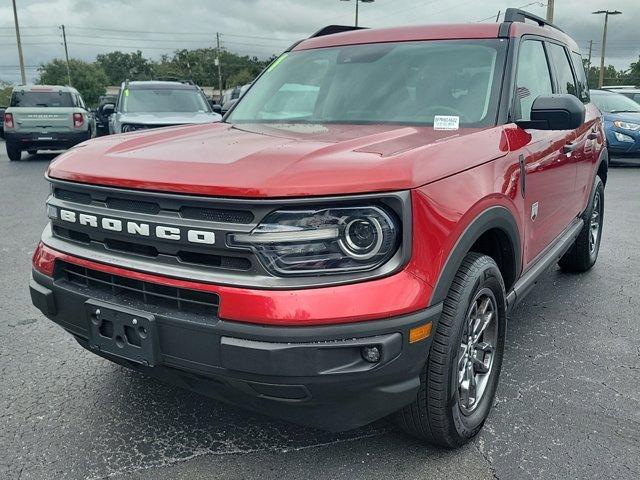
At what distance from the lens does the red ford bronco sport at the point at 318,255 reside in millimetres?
2035

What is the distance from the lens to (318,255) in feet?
6.78

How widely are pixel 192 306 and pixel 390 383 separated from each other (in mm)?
754

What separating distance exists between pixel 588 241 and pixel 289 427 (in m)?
3.39

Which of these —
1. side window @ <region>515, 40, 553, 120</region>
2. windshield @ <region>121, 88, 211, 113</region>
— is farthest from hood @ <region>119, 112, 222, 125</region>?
side window @ <region>515, 40, 553, 120</region>

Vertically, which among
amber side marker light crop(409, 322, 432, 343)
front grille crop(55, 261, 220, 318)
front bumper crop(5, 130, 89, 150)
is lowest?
front bumper crop(5, 130, 89, 150)

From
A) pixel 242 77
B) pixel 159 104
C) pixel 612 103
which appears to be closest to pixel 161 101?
pixel 159 104

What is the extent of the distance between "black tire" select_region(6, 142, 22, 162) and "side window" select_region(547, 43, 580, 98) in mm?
13541

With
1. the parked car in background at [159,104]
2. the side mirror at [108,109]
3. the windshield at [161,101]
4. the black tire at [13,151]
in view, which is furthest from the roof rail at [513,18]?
the black tire at [13,151]

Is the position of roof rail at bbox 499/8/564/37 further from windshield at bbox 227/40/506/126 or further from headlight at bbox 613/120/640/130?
headlight at bbox 613/120/640/130

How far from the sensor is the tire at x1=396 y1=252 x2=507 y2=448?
2.32 metres

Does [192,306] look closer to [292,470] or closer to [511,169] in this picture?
[292,470]

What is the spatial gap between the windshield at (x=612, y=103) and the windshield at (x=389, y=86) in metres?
11.0

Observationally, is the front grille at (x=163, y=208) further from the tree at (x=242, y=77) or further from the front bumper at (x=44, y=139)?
the tree at (x=242, y=77)

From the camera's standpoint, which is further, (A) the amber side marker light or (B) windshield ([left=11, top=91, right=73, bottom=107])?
(B) windshield ([left=11, top=91, right=73, bottom=107])
